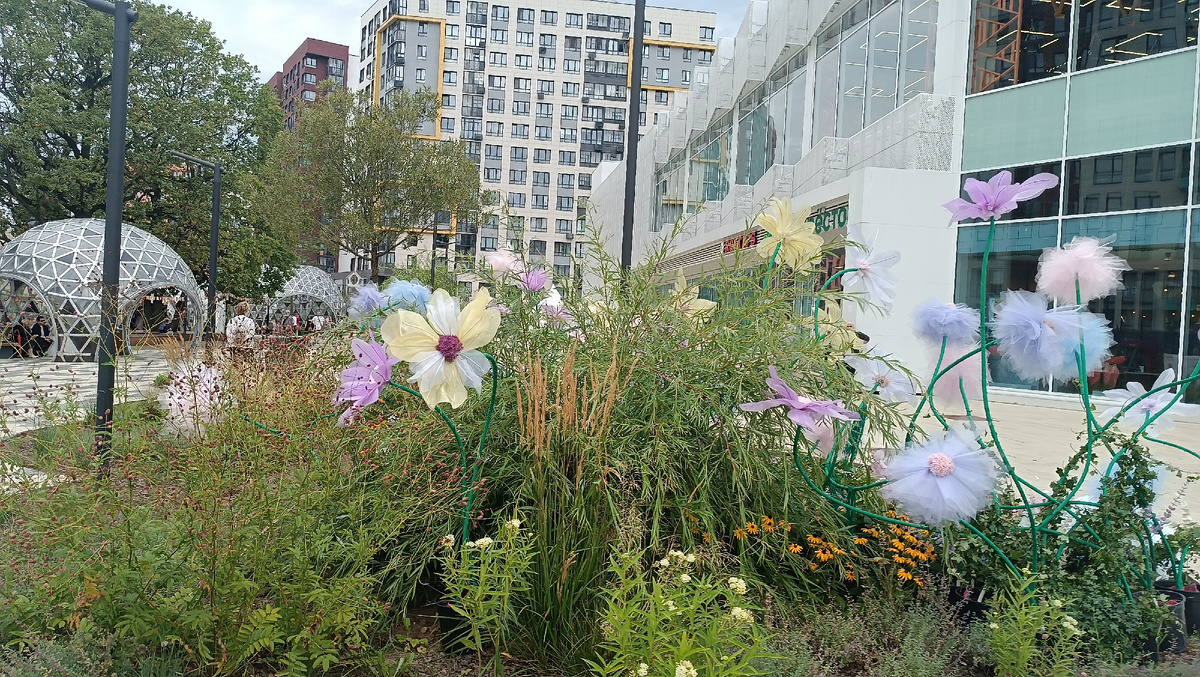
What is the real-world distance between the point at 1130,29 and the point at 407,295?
14213 millimetres

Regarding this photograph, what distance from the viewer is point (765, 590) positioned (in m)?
3.14

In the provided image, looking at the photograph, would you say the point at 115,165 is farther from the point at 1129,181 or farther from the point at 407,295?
the point at 1129,181

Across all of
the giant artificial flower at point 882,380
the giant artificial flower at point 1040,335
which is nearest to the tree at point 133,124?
the giant artificial flower at point 882,380

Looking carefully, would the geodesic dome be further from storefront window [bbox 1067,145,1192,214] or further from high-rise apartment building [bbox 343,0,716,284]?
high-rise apartment building [bbox 343,0,716,284]

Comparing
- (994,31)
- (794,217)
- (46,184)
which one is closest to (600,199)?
(46,184)

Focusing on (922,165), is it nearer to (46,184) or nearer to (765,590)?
(765,590)

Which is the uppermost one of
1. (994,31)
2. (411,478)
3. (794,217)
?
(994,31)

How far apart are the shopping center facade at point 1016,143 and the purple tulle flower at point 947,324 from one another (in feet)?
26.1

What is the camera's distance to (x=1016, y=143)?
49.4 feet

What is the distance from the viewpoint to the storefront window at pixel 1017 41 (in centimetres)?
1485

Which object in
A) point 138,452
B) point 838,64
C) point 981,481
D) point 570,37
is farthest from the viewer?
point 570,37

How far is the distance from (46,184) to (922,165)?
2301 centimetres

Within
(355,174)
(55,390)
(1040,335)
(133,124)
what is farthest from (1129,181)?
(133,124)

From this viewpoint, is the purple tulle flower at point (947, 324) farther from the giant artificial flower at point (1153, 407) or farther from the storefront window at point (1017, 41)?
the storefront window at point (1017, 41)
